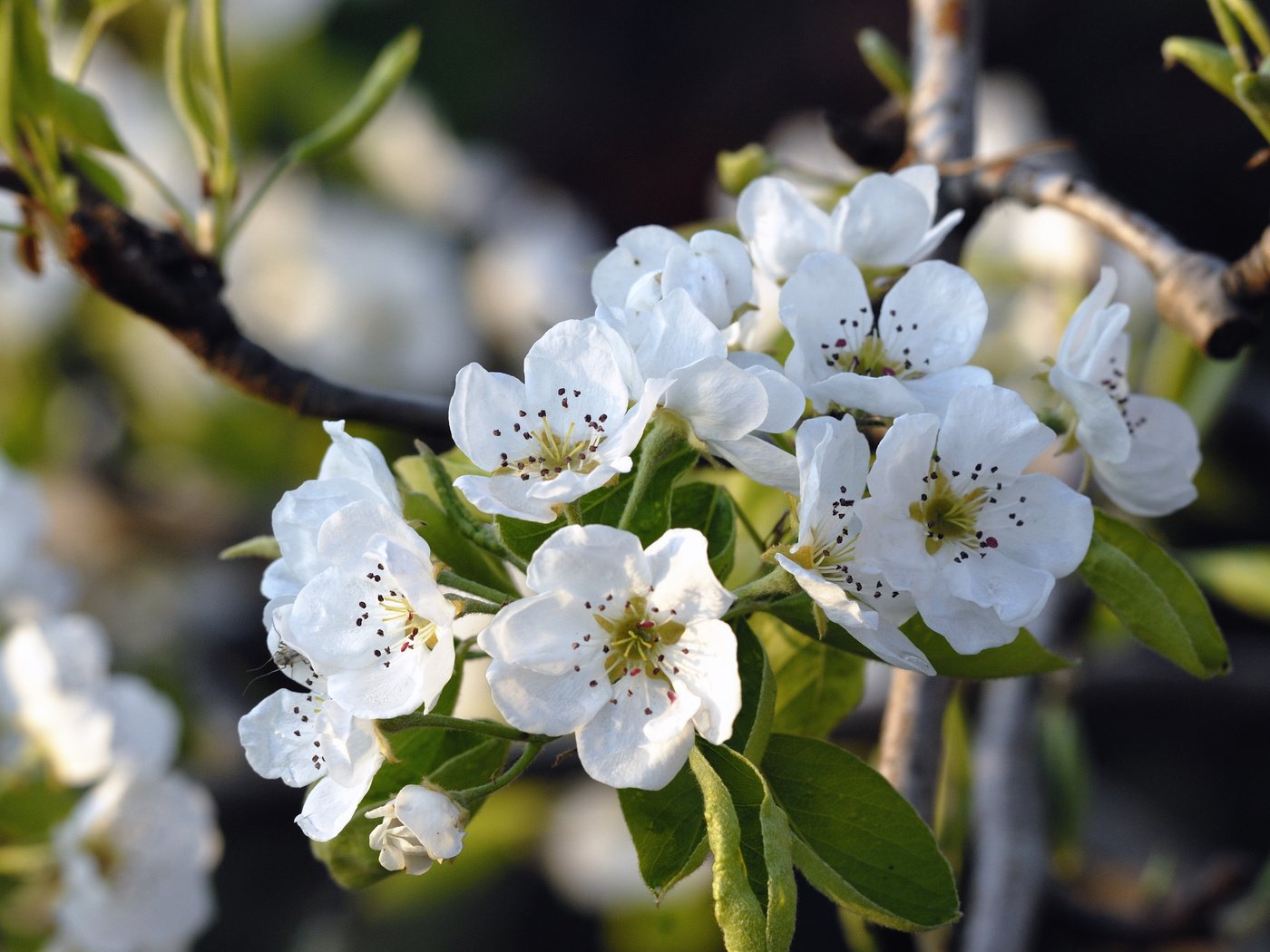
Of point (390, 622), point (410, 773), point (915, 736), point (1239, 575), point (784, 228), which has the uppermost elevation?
point (784, 228)

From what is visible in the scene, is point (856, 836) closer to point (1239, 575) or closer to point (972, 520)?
point (972, 520)

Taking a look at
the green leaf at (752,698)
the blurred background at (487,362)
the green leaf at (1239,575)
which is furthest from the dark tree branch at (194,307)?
the green leaf at (1239,575)

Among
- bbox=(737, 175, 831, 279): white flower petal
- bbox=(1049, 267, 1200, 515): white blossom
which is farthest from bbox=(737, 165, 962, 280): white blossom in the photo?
bbox=(1049, 267, 1200, 515): white blossom

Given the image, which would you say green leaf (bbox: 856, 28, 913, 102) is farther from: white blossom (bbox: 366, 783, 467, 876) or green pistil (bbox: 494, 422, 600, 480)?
white blossom (bbox: 366, 783, 467, 876)

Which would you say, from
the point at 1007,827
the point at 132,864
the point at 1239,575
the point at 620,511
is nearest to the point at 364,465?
the point at 620,511

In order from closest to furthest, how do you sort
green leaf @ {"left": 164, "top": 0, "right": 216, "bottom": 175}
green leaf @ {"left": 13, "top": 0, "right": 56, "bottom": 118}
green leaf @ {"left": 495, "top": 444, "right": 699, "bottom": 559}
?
green leaf @ {"left": 495, "top": 444, "right": 699, "bottom": 559}
green leaf @ {"left": 13, "top": 0, "right": 56, "bottom": 118}
green leaf @ {"left": 164, "top": 0, "right": 216, "bottom": 175}

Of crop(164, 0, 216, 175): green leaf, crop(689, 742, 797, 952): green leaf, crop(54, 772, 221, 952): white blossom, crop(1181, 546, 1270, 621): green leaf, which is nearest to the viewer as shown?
crop(689, 742, 797, 952): green leaf
